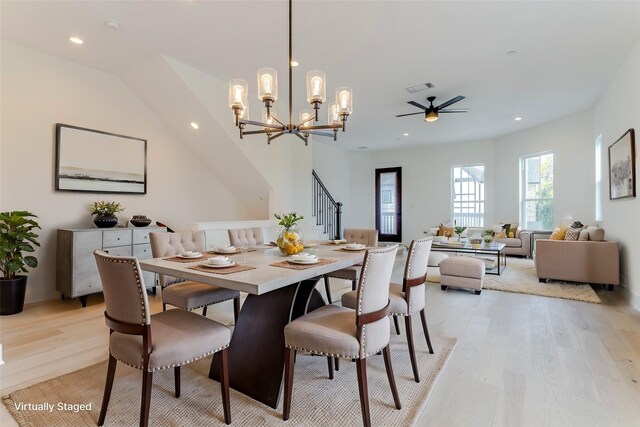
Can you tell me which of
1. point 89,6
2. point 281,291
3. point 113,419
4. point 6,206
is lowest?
point 113,419

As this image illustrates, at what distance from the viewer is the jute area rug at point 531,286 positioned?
4.07 metres

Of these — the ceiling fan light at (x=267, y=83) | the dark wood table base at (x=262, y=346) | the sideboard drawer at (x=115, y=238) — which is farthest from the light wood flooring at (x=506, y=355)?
the ceiling fan light at (x=267, y=83)

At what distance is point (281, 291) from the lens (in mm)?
2119

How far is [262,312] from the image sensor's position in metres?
2.12

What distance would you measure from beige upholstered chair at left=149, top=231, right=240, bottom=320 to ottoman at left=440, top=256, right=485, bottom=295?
9.66 feet

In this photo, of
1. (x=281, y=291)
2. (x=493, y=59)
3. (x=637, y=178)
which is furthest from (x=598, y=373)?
(x=493, y=59)

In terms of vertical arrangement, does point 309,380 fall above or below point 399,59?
below

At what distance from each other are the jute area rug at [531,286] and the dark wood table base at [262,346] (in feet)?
11.4

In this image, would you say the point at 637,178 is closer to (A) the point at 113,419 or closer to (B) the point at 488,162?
(B) the point at 488,162

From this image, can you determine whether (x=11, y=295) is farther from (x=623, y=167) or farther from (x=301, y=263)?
(x=623, y=167)

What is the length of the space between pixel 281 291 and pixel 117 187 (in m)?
3.54

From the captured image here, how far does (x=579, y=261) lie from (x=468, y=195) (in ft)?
14.5

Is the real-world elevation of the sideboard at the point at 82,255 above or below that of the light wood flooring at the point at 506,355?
above

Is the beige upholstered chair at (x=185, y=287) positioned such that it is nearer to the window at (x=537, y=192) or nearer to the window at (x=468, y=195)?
the window at (x=537, y=192)
